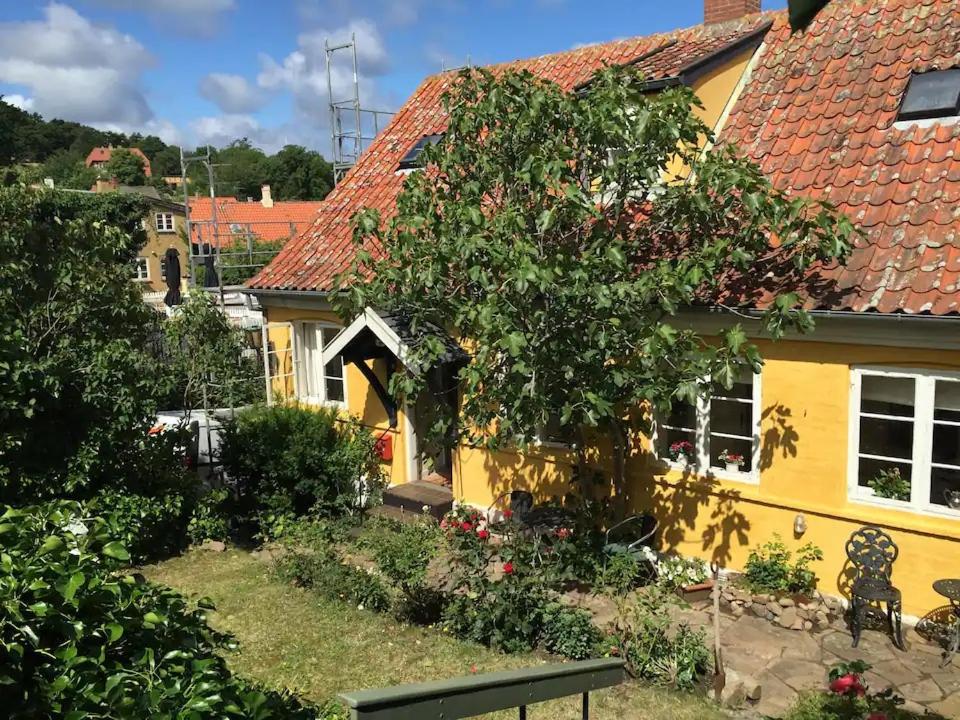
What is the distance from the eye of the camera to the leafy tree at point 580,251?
7699 mm

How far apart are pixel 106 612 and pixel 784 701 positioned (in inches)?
229

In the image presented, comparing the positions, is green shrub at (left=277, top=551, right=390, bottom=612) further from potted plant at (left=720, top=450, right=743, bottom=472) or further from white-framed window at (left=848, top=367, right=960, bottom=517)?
white-framed window at (left=848, top=367, right=960, bottom=517)

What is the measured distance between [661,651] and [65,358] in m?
7.55

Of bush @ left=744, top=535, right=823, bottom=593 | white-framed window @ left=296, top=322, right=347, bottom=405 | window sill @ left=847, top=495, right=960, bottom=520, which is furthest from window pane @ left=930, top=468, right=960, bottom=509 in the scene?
white-framed window @ left=296, top=322, right=347, bottom=405

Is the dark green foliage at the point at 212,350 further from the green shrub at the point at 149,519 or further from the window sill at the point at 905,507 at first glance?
the window sill at the point at 905,507

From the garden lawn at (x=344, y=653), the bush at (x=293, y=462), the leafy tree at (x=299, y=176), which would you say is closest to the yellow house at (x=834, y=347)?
the bush at (x=293, y=462)

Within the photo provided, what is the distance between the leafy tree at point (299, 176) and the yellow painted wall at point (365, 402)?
83.0 m

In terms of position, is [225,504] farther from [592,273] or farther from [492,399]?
[592,273]

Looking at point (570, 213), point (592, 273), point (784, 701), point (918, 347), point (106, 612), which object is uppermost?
point (570, 213)

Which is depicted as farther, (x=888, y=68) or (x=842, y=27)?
(x=842, y=27)

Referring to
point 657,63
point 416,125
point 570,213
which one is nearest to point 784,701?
point 570,213

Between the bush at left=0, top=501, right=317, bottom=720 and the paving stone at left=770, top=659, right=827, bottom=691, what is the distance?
17.3ft

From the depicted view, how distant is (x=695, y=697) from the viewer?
6.86 metres

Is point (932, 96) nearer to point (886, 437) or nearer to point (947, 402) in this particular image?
point (947, 402)
